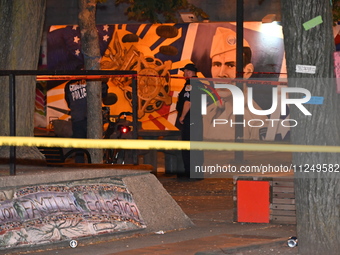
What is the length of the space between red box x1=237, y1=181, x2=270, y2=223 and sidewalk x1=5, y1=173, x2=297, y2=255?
0.12m

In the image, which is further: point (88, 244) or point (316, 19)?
point (88, 244)

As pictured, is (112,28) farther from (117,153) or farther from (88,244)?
(88,244)

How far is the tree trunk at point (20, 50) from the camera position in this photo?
10.3 meters

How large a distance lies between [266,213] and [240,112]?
32.5 feet

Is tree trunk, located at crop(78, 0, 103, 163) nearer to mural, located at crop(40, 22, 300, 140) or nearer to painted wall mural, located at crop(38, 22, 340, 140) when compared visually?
mural, located at crop(40, 22, 300, 140)

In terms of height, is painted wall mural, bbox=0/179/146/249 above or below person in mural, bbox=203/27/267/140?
below

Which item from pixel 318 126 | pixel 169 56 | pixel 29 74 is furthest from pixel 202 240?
pixel 169 56

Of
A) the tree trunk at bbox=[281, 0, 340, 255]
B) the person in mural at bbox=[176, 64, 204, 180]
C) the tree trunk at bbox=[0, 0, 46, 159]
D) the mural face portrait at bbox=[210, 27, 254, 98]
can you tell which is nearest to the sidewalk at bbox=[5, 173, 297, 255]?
the tree trunk at bbox=[281, 0, 340, 255]

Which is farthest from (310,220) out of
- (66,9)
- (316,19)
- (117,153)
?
(66,9)

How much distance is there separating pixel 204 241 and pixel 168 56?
545 inches

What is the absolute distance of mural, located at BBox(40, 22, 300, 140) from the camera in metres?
20.6

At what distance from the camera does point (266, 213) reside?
8961mm

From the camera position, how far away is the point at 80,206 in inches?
306

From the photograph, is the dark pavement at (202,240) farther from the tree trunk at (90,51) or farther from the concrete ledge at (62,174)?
the tree trunk at (90,51)
